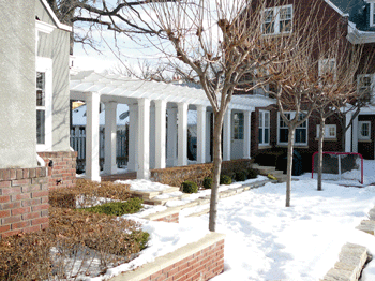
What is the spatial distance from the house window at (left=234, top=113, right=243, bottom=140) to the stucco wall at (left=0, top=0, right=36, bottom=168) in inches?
623

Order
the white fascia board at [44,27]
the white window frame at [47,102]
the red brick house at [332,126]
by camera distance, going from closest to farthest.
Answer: the white fascia board at [44,27], the white window frame at [47,102], the red brick house at [332,126]

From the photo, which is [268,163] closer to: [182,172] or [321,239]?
[182,172]

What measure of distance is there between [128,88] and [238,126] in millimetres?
10147

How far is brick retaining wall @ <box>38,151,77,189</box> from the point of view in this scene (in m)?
8.26

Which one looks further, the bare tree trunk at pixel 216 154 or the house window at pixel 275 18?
the house window at pixel 275 18

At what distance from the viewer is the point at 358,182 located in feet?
50.2

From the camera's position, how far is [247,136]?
18.0 m

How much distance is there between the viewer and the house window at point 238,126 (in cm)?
1967

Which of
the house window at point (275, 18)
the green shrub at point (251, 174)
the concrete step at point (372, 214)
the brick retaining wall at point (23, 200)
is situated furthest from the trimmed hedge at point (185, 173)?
the brick retaining wall at point (23, 200)

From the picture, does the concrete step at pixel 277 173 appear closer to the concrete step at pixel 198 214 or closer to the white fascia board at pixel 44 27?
the concrete step at pixel 198 214

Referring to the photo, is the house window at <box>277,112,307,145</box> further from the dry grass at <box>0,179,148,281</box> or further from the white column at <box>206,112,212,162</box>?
the dry grass at <box>0,179,148,281</box>

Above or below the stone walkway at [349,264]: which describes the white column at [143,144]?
above

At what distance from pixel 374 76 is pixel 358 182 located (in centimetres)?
836

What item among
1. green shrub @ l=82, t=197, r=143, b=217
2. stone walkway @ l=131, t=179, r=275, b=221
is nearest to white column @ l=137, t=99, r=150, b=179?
stone walkway @ l=131, t=179, r=275, b=221
